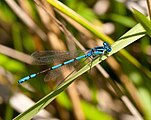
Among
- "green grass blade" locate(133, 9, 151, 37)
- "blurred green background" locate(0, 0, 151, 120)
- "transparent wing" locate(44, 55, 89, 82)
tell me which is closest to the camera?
"green grass blade" locate(133, 9, 151, 37)

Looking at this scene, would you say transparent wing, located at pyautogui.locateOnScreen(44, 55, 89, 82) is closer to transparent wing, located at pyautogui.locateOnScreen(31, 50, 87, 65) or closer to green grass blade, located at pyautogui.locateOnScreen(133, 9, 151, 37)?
transparent wing, located at pyautogui.locateOnScreen(31, 50, 87, 65)

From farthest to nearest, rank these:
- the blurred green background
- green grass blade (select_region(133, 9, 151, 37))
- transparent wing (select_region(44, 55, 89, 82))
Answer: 1. the blurred green background
2. transparent wing (select_region(44, 55, 89, 82))
3. green grass blade (select_region(133, 9, 151, 37))

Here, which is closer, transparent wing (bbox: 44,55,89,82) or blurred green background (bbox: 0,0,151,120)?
transparent wing (bbox: 44,55,89,82)

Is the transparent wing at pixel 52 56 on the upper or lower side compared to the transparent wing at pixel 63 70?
upper

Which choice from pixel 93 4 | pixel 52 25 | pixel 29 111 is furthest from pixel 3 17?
pixel 29 111

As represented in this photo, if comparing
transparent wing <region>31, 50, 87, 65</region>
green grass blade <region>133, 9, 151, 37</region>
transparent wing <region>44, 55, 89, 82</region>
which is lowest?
green grass blade <region>133, 9, 151, 37</region>

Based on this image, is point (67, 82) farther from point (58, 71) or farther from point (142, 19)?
point (58, 71)

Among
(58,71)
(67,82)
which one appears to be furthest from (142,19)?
(58,71)

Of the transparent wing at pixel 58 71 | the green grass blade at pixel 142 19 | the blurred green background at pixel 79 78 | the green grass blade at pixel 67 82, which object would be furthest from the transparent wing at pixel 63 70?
the green grass blade at pixel 142 19

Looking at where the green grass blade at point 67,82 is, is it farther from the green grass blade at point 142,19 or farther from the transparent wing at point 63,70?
the transparent wing at point 63,70

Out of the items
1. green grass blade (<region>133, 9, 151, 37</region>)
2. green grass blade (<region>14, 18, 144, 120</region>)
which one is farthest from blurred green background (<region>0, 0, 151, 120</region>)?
green grass blade (<region>133, 9, 151, 37</region>)

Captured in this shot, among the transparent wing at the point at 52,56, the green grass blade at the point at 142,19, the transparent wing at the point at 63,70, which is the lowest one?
the green grass blade at the point at 142,19

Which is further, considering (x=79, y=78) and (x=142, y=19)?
(x=79, y=78)
